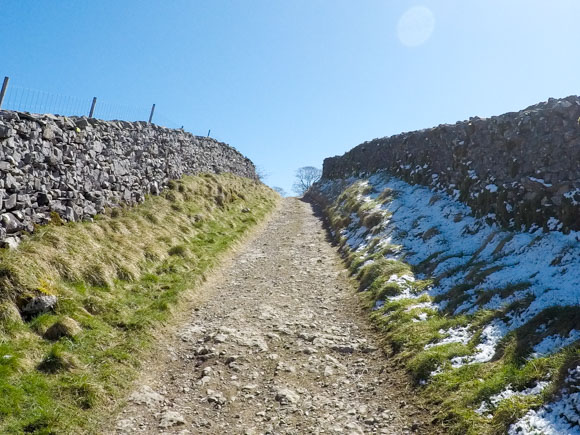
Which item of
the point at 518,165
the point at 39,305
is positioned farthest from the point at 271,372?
the point at 518,165

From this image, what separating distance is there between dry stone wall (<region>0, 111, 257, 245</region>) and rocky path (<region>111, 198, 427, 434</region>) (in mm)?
5713

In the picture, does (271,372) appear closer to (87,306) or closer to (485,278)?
(87,306)

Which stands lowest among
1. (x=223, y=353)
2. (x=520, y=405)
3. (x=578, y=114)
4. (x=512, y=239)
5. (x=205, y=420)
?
(x=205, y=420)

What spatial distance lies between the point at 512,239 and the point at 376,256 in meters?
5.02

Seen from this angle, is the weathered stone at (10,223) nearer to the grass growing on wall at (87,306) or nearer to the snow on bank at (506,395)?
the grass growing on wall at (87,306)

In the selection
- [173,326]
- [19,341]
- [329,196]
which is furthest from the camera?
[329,196]

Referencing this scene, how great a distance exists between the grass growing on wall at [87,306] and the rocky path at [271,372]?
2.24 ft

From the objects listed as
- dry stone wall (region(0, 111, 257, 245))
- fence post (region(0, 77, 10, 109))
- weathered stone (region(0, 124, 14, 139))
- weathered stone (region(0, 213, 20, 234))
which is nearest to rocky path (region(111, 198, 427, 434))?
weathered stone (region(0, 213, 20, 234))

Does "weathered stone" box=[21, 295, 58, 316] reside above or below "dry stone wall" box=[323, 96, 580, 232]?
below

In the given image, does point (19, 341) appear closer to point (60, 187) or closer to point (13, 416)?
point (13, 416)

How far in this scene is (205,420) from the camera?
6.98 meters

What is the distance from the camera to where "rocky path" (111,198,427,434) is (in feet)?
22.7

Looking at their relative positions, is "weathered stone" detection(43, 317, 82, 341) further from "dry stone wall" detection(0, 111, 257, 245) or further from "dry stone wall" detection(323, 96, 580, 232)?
"dry stone wall" detection(323, 96, 580, 232)

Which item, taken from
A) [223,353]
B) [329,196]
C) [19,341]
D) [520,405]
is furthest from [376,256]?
[329,196]
